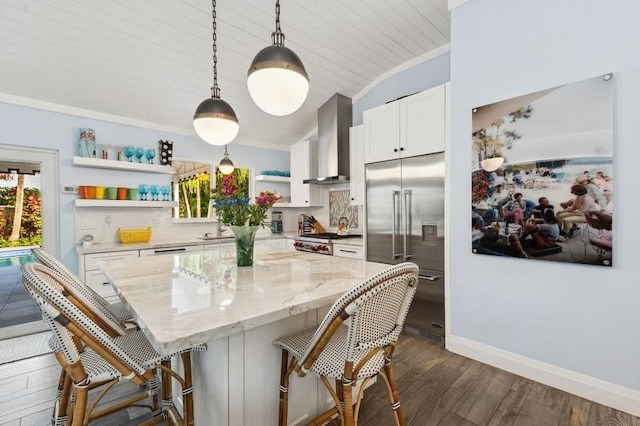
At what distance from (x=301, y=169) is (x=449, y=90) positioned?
2.64 meters

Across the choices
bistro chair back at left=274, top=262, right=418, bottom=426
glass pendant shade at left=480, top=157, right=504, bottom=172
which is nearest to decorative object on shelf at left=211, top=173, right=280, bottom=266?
bistro chair back at left=274, top=262, right=418, bottom=426

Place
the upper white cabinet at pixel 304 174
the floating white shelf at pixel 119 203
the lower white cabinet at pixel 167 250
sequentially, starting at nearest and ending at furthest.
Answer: the floating white shelf at pixel 119 203
the lower white cabinet at pixel 167 250
the upper white cabinet at pixel 304 174

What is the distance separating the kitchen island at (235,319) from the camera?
103 cm

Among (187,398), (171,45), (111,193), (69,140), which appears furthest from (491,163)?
(69,140)

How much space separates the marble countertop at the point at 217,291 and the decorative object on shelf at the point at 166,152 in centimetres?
232

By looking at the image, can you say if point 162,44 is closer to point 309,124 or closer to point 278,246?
point 309,124

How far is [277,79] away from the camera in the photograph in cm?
142

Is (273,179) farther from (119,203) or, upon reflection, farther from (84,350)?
(84,350)

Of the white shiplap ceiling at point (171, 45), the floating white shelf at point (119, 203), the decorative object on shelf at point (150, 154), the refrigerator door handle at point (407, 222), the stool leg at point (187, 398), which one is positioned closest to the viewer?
the stool leg at point (187, 398)

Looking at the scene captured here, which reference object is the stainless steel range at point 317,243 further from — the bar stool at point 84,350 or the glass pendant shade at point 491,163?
the bar stool at point 84,350

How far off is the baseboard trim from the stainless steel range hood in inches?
97.2

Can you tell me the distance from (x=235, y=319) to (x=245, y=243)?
3.14ft

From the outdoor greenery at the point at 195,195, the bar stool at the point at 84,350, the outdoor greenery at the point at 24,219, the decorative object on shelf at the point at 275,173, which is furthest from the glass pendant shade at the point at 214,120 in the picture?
the decorative object on shelf at the point at 275,173

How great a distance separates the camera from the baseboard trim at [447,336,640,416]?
1891mm
